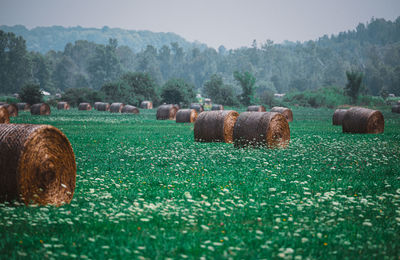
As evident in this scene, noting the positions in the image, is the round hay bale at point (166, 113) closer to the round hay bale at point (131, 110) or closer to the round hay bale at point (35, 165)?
the round hay bale at point (131, 110)

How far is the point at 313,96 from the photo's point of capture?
3765 inches

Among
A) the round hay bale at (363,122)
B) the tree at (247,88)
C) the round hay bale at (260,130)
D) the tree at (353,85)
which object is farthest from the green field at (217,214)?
the tree at (353,85)

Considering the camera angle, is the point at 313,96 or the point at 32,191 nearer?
the point at 32,191

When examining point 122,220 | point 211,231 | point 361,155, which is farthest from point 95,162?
point 361,155

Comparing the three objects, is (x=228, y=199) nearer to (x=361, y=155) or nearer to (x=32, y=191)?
(x=32, y=191)

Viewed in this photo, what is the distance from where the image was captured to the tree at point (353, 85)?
92781 millimetres

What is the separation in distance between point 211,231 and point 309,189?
3998 millimetres

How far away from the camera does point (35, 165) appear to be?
28.7 ft

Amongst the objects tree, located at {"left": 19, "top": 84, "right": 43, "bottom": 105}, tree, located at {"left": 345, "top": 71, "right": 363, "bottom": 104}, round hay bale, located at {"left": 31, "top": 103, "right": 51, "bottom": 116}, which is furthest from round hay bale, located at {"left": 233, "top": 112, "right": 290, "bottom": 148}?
tree, located at {"left": 345, "top": 71, "right": 363, "bottom": 104}

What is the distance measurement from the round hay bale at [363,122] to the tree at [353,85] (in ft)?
227

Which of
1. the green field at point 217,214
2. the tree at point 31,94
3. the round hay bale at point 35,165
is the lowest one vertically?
the green field at point 217,214

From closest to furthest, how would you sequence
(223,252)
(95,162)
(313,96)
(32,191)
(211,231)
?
1. (223,252)
2. (211,231)
3. (32,191)
4. (95,162)
5. (313,96)

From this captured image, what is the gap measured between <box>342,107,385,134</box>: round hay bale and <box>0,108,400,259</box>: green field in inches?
519

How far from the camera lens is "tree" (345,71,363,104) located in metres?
92.8
